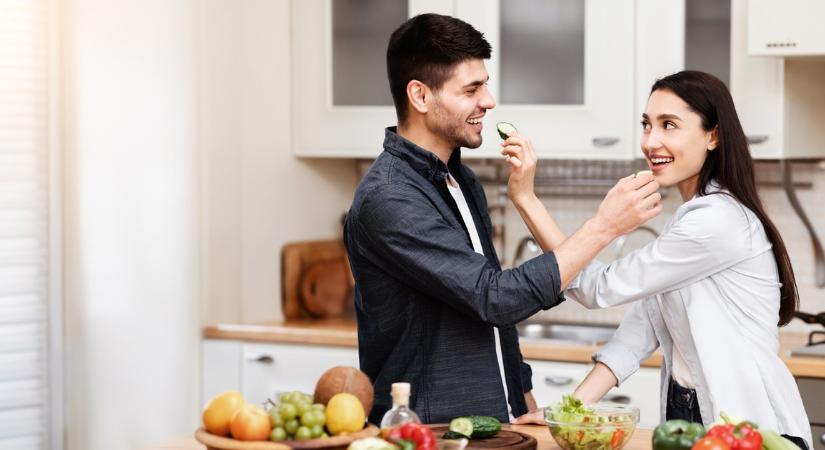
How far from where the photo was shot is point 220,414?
1972 millimetres

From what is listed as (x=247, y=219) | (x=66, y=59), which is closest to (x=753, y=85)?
(x=247, y=219)

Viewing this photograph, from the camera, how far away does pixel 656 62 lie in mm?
3691

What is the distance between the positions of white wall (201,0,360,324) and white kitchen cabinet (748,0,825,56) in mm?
1595

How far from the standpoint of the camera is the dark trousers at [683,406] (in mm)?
2373

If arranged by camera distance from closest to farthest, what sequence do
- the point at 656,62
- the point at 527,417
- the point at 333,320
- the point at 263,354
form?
1. the point at 527,417
2. the point at 656,62
3. the point at 263,354
4. the point at 333,320

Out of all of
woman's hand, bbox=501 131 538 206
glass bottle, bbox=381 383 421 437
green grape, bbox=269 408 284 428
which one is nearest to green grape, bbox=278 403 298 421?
green grape, bbox=269 408 284 428

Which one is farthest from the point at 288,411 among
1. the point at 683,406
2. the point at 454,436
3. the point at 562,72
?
the point at 562,72

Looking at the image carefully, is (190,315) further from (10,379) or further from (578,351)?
(578,351)

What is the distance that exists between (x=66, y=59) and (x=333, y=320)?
124 cm

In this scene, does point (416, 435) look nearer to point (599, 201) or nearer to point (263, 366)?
point (263, 366)

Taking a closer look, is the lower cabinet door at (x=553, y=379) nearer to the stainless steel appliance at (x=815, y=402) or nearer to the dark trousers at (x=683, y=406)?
the stainless steel appliance at (x=815, y=402)

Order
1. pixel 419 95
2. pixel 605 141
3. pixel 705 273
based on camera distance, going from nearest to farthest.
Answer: pixel 705 273
pixel 419 95
pixel 605 141

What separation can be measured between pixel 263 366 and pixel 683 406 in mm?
1880

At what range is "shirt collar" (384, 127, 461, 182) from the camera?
2.44 meters
